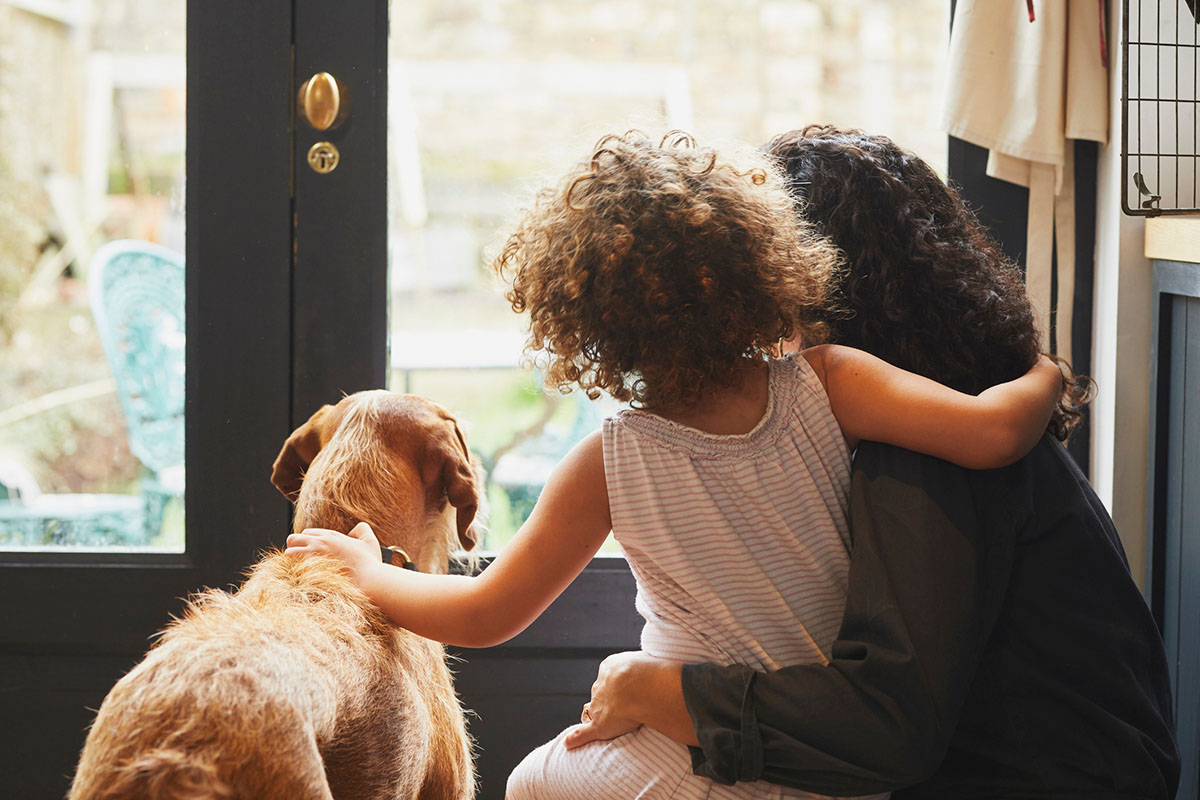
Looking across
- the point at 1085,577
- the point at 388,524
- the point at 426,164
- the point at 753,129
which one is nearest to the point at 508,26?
the point at 426,164

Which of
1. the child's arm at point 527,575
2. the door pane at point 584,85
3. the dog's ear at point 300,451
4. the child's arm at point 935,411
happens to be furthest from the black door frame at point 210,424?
the child's arm at point 935,411

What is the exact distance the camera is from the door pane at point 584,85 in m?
2.05

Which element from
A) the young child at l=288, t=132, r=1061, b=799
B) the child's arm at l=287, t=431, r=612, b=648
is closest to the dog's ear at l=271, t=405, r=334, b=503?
the child's arm at l=287, t=431, r=612, b=648

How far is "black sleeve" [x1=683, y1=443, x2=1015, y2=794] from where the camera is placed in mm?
1043

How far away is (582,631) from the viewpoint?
2086mm

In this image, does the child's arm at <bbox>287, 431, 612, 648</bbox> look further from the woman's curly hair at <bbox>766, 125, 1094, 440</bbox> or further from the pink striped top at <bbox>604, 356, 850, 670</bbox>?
the woman's curly hair at <bbox>766, 125, 1094, 440</bbox>

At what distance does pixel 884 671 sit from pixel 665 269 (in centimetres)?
45

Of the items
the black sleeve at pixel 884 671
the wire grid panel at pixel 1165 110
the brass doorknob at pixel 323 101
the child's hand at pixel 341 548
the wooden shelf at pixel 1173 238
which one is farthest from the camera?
the brass doorknob at pixel 323 101

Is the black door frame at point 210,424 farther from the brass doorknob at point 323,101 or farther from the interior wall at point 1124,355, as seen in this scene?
the interior wall at point 1124,355

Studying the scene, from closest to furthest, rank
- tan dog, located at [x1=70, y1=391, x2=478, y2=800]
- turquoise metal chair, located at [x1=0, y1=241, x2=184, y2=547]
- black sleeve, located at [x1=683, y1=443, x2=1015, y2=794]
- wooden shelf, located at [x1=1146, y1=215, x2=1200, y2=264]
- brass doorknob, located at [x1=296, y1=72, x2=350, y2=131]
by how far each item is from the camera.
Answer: tan dog, located at [x1=70, y1=391, x2=478, y2=800], black sleeve, located at [x1=683, y1=443, x2=1015, y2=794], wooden shelf, located at [x1=1146, y1=215, x2=1200, y2=264], brass doorknob, located at [x1=296, y1=72, x2=350, y2=131], turquoise metal chair, located at [x1=0, y1=241, x2=184, y2=547]

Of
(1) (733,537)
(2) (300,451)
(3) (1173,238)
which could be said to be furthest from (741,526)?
(3) (1173,238)

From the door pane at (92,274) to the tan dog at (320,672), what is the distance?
679 millimetres

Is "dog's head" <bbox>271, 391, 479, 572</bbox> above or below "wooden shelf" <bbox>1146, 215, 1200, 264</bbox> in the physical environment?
below

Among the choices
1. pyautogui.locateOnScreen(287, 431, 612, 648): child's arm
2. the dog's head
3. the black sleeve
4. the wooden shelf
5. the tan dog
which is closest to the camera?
Answer: the tan dog
